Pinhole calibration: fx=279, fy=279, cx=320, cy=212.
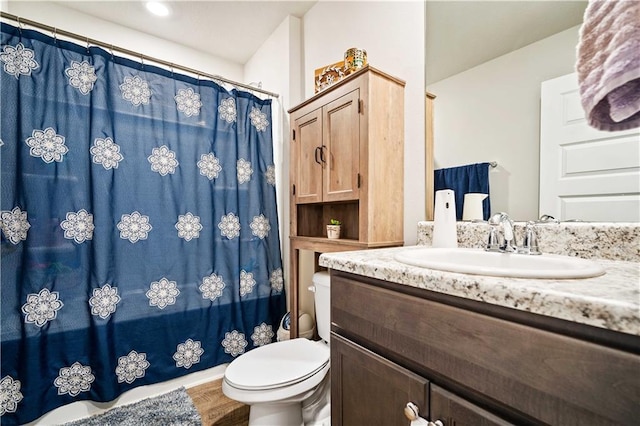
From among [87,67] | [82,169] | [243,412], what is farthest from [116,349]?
[87,67]

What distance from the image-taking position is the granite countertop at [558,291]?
381 millimetres

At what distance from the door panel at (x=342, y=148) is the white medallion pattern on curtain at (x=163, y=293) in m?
1.09

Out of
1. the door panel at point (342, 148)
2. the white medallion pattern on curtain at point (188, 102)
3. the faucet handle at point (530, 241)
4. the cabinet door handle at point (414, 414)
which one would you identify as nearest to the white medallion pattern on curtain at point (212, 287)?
the door panel at point (342, 148)

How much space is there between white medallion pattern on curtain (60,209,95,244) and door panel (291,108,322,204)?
3.64ft

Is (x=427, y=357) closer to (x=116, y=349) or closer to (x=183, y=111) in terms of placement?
(x=116, y=349)

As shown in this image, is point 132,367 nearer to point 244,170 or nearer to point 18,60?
point 244,170

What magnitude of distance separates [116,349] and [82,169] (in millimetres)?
982

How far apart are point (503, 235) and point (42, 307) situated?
2.04m

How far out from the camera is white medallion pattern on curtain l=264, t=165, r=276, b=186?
6.68ft

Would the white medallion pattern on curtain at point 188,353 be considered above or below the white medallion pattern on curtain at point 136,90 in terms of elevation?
below

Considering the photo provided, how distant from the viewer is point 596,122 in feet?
1.93

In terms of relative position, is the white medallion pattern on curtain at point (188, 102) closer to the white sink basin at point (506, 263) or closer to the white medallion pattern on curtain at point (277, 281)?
the white medallion pattern on curtain at point (277, 281)

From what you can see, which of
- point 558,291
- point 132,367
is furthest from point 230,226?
point 558,291

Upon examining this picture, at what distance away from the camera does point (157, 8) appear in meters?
1.89
